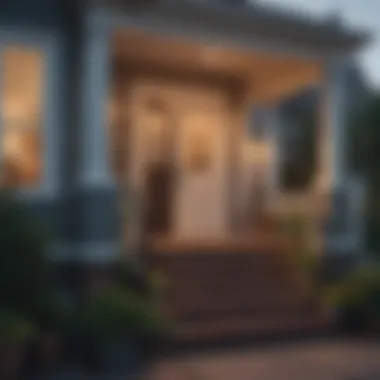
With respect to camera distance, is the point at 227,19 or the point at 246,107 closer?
the point at 227,19

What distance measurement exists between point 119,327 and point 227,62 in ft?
17.5

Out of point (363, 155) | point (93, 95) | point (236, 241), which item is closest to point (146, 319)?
point (93, 95)

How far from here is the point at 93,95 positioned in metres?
8.49

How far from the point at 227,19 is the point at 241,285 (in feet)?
11.0

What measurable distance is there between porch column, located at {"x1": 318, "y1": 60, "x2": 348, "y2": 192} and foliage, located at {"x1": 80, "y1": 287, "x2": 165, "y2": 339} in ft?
12.3

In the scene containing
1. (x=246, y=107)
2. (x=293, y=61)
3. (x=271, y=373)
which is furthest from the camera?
(x=246, y=107)

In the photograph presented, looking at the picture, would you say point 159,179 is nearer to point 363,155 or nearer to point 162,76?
point 162,76

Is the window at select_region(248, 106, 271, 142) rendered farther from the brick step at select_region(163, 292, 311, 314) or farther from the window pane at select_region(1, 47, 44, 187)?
the window pane at select_region(1, 47, 44, 187)

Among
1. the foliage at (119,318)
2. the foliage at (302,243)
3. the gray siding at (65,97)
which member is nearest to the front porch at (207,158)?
the foliage at (302,243)

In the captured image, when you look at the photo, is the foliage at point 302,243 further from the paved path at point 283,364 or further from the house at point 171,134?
the paved path at point 283,364

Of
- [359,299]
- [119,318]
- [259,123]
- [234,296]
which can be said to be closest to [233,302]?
[234,296]

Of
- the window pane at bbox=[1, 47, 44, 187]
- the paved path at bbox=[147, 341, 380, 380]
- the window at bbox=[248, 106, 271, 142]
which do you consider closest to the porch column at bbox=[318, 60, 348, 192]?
the paved path at bbox=[147, 341, 380, 380]

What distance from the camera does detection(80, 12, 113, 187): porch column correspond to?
8.48 m

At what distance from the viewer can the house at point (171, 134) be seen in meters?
8.56
